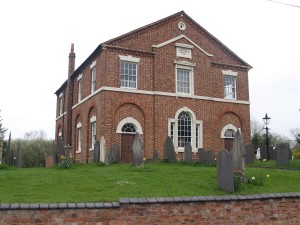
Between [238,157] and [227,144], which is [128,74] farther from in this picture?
[238,157]

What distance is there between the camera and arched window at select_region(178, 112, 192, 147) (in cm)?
2503

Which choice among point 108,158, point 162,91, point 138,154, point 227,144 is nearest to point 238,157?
point 138,154

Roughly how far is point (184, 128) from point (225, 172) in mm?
13934

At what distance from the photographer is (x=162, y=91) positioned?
24.6 metres

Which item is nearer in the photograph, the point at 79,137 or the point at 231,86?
the point at 231,86

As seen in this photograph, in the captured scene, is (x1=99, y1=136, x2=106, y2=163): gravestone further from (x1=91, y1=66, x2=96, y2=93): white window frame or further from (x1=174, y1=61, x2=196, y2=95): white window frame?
(x1=174, y1=61, x2=196, y2=95): white window frame

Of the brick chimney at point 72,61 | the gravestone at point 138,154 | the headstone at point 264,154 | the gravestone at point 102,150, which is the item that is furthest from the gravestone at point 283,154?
the brick chimney at point 72,61

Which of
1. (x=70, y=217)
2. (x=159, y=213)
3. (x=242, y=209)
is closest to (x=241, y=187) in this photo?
(x=242, y=209)

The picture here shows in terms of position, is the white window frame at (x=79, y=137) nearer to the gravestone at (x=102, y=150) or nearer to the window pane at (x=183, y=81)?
the gravestone at (x=102, y=150)

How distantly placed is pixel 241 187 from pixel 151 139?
12586 millimetres

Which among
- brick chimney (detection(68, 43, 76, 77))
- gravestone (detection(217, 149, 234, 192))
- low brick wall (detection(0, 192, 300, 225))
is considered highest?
brick chimney (detection(68, 43, 76, 77))

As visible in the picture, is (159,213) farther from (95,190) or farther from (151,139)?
(151,139)

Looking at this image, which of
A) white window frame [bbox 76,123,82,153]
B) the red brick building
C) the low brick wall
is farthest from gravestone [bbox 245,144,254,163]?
white window frame [bbox 76,123,82,153]

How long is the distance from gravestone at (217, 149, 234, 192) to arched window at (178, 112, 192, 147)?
13.4 m
